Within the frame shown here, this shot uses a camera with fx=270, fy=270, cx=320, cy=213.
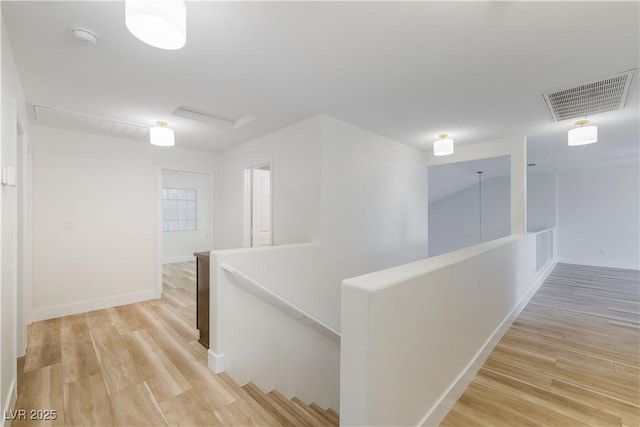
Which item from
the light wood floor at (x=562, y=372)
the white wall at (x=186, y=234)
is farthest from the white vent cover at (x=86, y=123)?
the light wood floor at (x=562, y=372)

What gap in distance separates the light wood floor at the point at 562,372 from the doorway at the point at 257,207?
3262 millimetres

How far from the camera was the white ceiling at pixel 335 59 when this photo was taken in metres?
1.57

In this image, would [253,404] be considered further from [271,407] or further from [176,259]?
[176,259]

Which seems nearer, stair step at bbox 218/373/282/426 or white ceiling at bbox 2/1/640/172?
white ceiling at bbox 2/1/640/172

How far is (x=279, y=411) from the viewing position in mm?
1995

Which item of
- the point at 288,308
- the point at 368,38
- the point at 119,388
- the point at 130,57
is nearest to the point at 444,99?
the point at 368,38

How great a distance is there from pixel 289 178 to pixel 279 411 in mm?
2410

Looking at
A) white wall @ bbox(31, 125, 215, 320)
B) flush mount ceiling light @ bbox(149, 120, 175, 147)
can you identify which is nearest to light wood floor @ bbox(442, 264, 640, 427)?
flush mount ceiling light @ bbox(149, 120, 175, 147)

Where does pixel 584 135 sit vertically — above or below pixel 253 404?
above

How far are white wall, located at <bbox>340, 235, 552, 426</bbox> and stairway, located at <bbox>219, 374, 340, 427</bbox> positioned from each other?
34.5 inches

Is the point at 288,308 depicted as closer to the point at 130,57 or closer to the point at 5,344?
the point at 5,344

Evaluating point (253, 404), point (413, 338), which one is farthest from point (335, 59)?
point (253, 404)

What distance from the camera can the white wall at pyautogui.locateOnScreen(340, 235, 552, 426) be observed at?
1104 millimetres

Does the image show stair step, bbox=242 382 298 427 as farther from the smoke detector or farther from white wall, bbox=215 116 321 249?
the smoke detector
